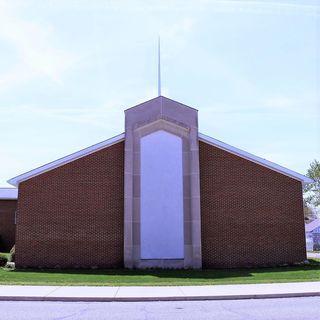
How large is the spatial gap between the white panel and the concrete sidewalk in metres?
8.55

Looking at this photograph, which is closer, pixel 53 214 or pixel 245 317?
pixel 245 317

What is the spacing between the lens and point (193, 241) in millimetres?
24094

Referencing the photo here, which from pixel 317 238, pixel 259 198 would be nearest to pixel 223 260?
pixel 259 198

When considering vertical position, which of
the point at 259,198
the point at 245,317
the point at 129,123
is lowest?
the point at 245,317

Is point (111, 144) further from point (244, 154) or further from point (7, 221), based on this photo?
point (7, 221)

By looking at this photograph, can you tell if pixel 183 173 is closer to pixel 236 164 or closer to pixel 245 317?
pixel 236 164

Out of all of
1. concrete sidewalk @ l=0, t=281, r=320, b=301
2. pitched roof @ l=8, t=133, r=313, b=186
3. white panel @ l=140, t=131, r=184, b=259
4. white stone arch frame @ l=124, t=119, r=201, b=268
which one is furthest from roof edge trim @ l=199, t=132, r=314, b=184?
concrete sidewalk @ l=0, t=281, r=320, b=301

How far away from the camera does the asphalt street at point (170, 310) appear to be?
10453mm

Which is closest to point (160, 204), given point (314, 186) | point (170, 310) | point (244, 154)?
point (244, 154)

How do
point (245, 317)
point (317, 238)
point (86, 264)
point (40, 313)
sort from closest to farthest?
point (245, 317)
point (40, 313)
point (86, 264)
point (317, 238)

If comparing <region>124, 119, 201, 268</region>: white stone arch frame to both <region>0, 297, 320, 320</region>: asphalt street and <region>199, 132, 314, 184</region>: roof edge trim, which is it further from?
<region>0, 297, 320, 320</region>: asphalt street

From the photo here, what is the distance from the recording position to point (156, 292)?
1428 centimetres

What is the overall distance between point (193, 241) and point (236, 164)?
4.74 m

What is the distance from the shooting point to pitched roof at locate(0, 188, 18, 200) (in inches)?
1601
